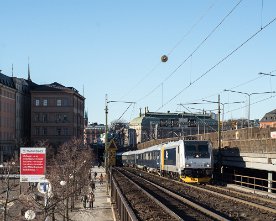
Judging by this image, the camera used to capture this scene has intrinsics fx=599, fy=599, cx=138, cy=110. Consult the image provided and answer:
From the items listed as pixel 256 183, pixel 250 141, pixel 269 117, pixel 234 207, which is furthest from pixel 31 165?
pixel 269 117

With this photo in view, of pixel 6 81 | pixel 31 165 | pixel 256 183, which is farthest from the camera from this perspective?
pixel 6 81

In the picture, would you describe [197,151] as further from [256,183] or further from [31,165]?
[31,165]

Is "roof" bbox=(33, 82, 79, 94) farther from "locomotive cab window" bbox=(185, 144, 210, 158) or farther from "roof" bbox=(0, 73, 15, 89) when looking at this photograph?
Answer: "locomotive cab window" bbox=(185, 144, 210, 158)

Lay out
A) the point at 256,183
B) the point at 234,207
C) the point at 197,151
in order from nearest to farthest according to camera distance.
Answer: the point at 234,207 < the point at 197,151 < the point at 256,183

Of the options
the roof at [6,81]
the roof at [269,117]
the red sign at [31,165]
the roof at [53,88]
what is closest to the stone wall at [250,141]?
the red sign at [31,165]

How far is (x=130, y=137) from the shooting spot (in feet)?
620

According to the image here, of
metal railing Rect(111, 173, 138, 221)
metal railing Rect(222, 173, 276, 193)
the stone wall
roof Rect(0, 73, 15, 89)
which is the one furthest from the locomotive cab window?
roof Rect(0, 73, 15, 89)

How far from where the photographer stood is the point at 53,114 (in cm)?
13925

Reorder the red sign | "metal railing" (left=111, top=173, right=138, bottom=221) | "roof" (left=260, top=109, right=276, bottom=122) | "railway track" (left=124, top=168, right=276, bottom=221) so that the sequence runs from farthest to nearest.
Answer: "roof" (left=260, top=109, right=276, bottom=122) → "railway track" (left=124, top=168, right=276, bottom=221) → the red sign → "metal railing" (left=111, top=173, right=138, bottom=221)

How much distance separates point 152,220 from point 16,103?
375 feet

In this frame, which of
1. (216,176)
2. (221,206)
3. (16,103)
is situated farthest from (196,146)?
(16,103)

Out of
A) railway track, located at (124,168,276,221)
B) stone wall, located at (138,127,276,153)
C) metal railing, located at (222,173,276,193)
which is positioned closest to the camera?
railway track, located at (124,168,276,221)

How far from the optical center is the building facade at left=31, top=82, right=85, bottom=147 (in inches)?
→ 5428

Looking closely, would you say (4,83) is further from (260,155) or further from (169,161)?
(260,155)
